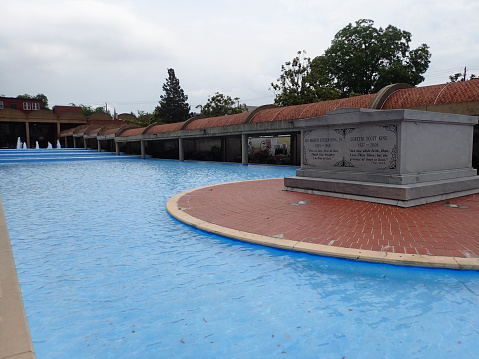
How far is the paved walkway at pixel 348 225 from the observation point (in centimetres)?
477

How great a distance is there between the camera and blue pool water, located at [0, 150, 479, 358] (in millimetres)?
2822

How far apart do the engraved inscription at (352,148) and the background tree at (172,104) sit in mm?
53038

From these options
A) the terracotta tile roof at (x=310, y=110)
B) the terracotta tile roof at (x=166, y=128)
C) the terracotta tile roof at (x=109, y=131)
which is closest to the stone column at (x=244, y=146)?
the terracotta tile roof at (x=310, y=110)

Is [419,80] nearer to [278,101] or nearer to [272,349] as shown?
[278,101]

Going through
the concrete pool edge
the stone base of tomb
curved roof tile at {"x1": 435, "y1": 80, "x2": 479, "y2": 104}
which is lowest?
the concrete pool edge

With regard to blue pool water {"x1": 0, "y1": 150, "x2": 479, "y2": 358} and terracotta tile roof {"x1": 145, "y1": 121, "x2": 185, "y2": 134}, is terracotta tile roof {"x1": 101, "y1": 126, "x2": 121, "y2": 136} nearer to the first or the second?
terracotta tile roof {"x1": 145, "y1": 121, "x2": 185, "y2": 134}

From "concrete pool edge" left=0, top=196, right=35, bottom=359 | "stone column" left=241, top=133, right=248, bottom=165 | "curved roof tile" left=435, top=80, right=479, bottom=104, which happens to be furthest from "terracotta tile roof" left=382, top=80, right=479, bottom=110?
"concrete pool edge" left=0, top=196, right=35, bottom=359

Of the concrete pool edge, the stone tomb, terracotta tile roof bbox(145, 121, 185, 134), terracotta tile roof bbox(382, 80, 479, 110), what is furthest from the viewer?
terracotta tile roof bbox(145, 121, 185, 134)

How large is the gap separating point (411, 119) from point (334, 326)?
6820 mm

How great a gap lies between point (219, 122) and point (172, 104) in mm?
38229

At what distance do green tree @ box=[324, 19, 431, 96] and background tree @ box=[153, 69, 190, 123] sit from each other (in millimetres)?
31125

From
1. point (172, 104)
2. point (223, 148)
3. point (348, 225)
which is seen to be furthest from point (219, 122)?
point (172, 104)

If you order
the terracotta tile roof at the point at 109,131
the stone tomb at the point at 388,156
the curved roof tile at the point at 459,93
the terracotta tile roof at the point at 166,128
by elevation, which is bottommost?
the stone tomb at the point at 388,156

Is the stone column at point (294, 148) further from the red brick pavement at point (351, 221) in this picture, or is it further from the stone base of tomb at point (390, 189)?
the red brick pavement at point (351, 221)
